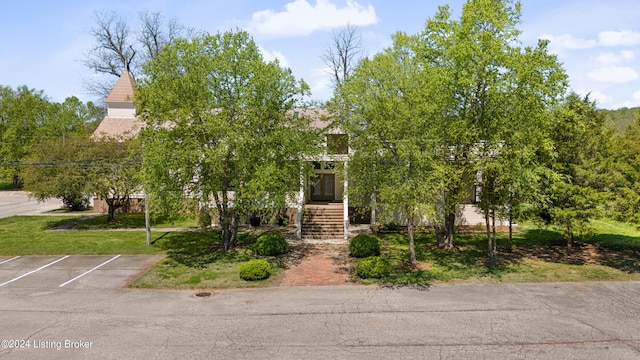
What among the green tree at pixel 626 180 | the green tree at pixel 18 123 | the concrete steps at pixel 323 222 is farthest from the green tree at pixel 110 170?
the green tree at pixel 18 123

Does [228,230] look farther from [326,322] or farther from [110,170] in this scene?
[326,322]

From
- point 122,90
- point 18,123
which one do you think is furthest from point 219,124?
point 18,123

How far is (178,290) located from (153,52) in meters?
44.0

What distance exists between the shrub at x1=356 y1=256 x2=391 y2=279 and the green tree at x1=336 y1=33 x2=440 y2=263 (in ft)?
7.38

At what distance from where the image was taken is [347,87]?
54.6ft

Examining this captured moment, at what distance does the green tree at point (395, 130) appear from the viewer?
51.0ft

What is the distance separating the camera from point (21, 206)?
125ft

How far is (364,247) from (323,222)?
6.14 m

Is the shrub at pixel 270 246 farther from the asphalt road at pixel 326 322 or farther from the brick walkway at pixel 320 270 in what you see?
the asphalt road at pixel 326 322

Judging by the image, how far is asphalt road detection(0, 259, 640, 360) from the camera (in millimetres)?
10156

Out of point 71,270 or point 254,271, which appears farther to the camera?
point 71,270

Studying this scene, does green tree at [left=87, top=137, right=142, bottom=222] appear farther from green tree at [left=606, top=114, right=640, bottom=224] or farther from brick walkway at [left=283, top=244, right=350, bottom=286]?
green tree at [left=606, top=114, right=640, bottom=224]

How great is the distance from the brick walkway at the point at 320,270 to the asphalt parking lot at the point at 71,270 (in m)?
7.09

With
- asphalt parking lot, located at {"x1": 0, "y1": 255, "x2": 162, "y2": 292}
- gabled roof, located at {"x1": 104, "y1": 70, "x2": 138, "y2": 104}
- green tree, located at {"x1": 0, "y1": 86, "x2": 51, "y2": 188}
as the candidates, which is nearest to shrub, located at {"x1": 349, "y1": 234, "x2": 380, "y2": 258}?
asphalt parking lot, located at {"x1": 0, "y1": 255, "x2": 162, "y2": 292}
